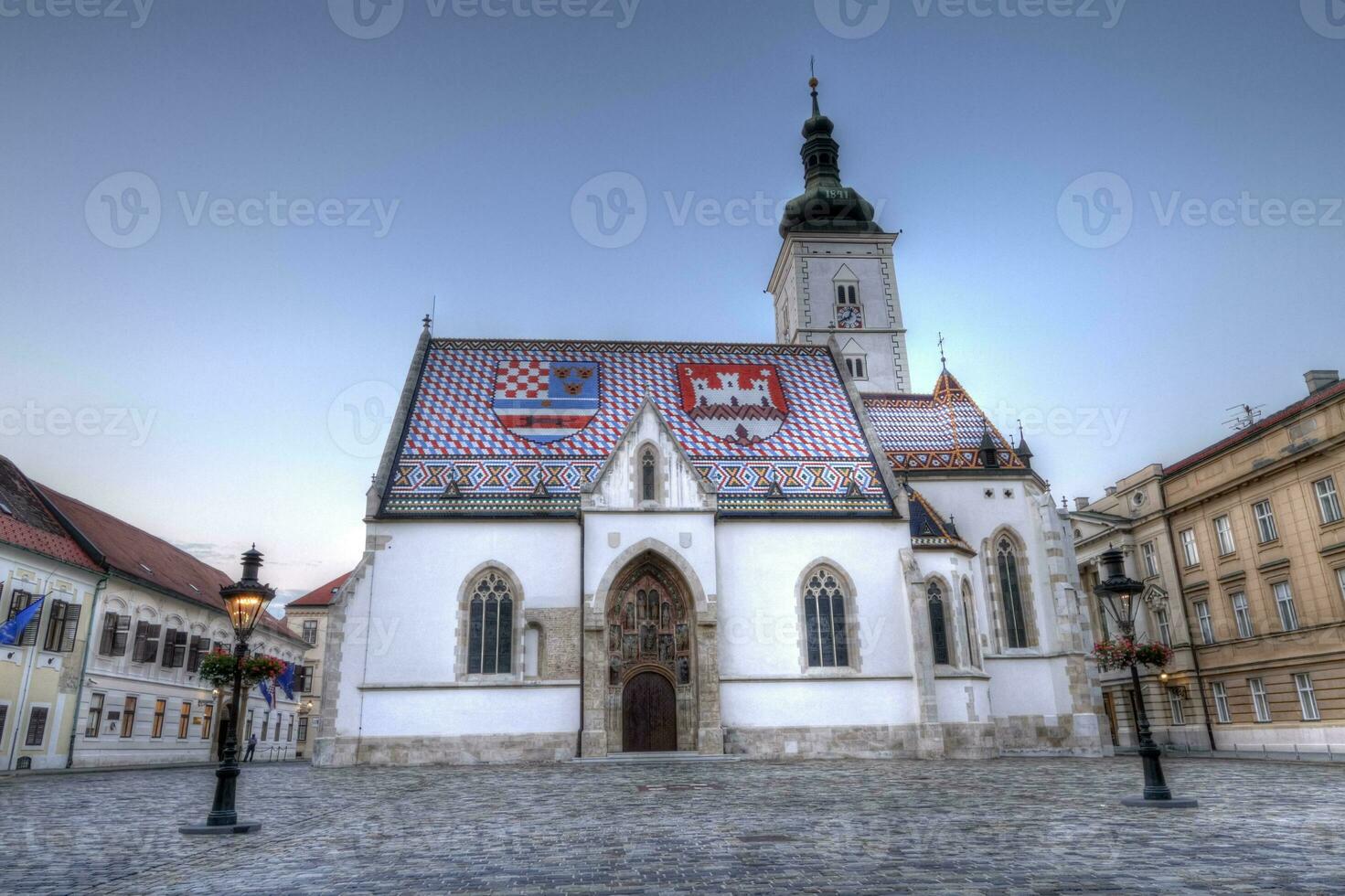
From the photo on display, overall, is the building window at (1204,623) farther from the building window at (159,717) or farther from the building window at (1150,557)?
the building window at (159,717)

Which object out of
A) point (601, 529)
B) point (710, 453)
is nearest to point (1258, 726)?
point (710, 453)

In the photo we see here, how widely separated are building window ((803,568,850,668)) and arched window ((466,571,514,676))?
365 inches

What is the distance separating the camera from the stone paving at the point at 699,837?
7.86 meters

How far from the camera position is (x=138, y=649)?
111 ft

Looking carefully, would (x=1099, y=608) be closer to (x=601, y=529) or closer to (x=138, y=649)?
(x=601, y=529)

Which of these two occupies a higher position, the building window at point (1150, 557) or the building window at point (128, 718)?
the building window at point (1150, 557)

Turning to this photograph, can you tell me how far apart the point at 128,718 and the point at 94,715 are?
2.06 meters

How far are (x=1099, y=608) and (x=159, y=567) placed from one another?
45693mm

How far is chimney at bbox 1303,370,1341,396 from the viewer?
116 ft

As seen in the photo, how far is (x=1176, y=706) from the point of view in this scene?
39000 mm

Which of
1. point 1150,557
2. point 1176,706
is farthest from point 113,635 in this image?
point 1150,557

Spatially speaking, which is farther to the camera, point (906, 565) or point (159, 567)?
point (159, 567)

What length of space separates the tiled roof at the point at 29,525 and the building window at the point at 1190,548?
43.4 meters

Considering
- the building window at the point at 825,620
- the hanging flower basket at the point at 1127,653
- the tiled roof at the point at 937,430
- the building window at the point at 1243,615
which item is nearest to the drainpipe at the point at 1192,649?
the building window at the point at 1243,615
